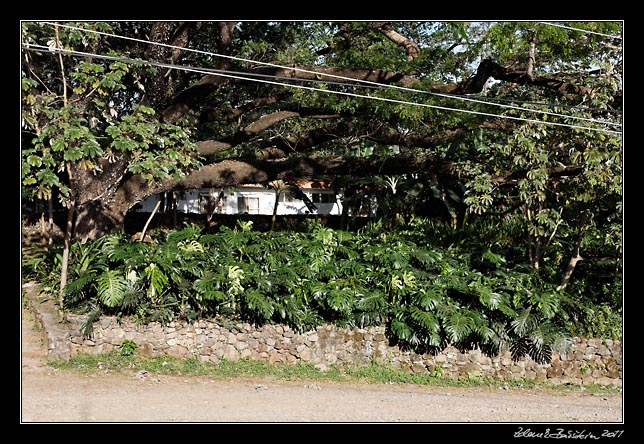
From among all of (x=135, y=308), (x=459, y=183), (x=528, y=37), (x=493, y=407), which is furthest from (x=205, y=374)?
(x=459, y=183)

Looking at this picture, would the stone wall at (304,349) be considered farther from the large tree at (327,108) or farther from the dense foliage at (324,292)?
the large tree at (327,108)

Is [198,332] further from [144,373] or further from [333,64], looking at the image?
[333,64]

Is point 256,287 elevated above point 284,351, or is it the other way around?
point 256,287

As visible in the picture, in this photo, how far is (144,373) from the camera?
10.4 m

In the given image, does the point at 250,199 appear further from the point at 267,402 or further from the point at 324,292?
the point at 267,402

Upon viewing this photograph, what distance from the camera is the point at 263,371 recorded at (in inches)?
425

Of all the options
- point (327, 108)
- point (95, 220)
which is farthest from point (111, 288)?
point (327, 108)

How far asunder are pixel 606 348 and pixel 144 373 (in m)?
7.50

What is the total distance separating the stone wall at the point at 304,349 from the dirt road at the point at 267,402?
416 mm

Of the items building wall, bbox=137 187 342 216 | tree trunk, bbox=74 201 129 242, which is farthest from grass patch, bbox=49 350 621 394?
building wall, bbox=137 187 342 216

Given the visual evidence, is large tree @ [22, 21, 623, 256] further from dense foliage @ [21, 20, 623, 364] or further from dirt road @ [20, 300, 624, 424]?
dirt road @ [20, 300, 624, 424]

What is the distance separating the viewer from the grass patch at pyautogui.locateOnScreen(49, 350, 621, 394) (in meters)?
10.5

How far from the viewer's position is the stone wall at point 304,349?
1084 cm

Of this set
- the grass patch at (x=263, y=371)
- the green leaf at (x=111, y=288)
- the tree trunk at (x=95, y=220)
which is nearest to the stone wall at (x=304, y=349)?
the grass patch at (x=263, y=371)
